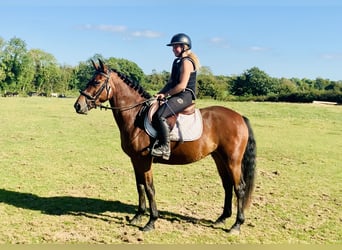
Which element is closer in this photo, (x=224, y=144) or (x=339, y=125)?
(x=224, y=144)

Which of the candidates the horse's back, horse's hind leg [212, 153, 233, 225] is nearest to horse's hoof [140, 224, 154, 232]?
horse's hind leg [212, 153, 233, 225]

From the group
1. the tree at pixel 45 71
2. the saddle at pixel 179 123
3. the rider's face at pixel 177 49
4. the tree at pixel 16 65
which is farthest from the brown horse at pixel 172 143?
the tree at pixel 45 71

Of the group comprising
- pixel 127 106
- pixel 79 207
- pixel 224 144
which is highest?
pixel 127 106

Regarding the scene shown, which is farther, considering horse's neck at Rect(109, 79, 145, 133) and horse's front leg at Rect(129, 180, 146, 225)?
horse's front leg at Rect(129, 180, 146, 225)

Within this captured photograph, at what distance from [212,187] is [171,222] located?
8.47ft

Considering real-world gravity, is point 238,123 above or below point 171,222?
above

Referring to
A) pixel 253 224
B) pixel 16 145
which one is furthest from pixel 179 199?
pixel 16 145

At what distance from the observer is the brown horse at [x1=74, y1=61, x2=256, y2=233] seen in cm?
565

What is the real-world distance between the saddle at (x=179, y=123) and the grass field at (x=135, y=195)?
1488 mm

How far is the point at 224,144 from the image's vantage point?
5.85 m

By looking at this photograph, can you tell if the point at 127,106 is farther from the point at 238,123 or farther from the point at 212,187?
the point at 212,187

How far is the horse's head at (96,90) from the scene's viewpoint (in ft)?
18.4

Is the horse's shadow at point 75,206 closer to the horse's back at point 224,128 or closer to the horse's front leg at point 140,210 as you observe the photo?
the horse's front leg at point 140,210

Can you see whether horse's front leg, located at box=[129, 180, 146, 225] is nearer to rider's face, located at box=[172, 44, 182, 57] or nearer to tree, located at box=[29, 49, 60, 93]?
rider's face, located at box=[172, 44, 182, 57]
